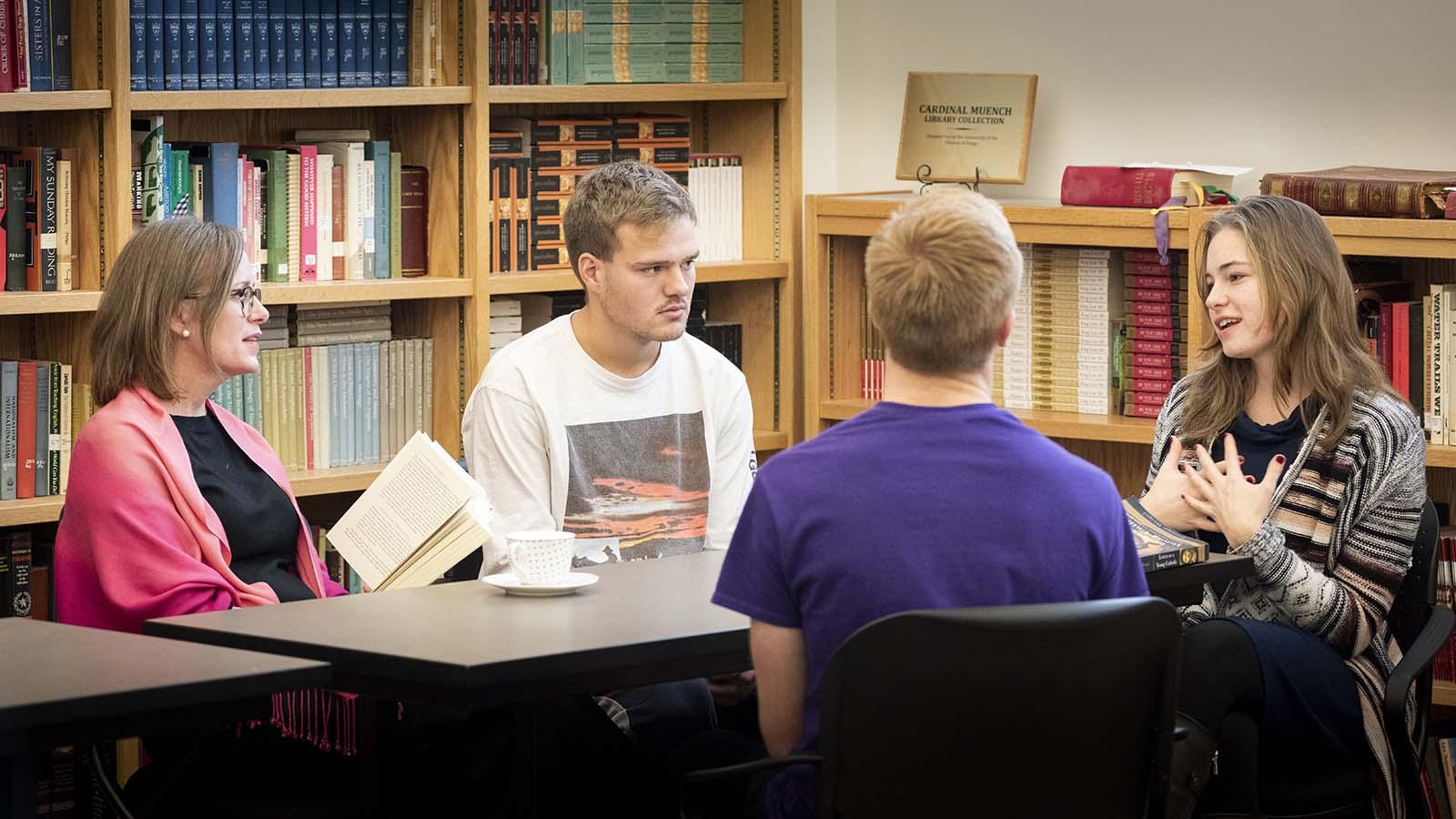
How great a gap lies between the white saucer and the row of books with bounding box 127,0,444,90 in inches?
63.4

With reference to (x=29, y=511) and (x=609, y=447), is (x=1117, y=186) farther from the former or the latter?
(x=29, y=511)

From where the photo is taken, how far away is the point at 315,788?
269cm

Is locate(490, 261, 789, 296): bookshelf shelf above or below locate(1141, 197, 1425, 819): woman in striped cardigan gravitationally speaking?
above

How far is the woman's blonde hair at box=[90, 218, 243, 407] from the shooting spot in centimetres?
278

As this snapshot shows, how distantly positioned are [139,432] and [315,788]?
0.59 m

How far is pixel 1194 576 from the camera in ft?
8.45

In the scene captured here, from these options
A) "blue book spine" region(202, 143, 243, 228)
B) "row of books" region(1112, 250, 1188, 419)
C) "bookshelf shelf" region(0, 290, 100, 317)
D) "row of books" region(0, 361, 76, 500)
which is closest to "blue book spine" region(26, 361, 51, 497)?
"row of books" region(0, 361, 76, 500)

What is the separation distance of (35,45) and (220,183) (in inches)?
16.9

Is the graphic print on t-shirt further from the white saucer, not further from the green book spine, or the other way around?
the green book spine

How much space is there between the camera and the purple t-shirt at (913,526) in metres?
1.82

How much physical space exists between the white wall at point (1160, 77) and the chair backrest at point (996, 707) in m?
2.37

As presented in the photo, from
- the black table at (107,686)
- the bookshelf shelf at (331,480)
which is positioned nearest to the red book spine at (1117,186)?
the bookshelf shelf at (331,480)

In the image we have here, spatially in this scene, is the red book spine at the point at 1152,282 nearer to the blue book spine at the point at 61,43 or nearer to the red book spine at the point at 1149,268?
the red book spine at the point at 1149,268

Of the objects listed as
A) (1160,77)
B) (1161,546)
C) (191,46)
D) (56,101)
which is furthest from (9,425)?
(1160,77)
